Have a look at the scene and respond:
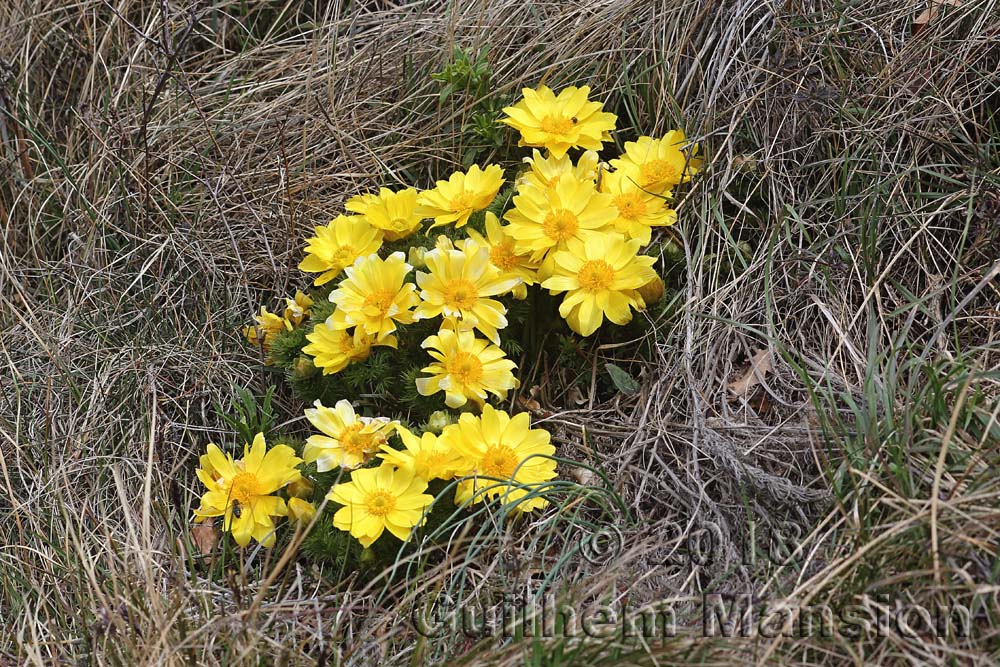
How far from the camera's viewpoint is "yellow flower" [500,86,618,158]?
8.68 ft

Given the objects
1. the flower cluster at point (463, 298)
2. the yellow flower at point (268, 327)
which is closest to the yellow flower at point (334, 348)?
the flower cluster at point (463, 298)

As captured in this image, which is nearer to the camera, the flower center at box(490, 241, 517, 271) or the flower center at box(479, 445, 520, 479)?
the flower center at box(479, 445, 520, 479)

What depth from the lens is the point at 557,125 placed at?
8.74ft

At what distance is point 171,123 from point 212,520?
4.68ft

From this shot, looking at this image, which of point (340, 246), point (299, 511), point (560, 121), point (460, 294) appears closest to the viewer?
point (299, 511)

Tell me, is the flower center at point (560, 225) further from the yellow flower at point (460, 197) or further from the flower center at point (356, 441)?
the flower center at point (356, 441)

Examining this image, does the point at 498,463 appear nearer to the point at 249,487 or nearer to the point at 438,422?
the point at 438,422

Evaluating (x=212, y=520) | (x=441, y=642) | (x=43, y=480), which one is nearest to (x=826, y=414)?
Result: (x=441, y=642)

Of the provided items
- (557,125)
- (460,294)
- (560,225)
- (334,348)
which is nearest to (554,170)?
(557,125)

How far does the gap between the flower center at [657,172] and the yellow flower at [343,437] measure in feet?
3.11

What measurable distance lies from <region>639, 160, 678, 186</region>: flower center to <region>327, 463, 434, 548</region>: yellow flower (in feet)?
3.36

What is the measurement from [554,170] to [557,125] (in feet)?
0.44

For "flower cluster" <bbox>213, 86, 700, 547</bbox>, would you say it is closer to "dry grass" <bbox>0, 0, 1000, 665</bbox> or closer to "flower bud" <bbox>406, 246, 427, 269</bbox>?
"flower bud" <bbox>406, 246, 427, 269</bbox>

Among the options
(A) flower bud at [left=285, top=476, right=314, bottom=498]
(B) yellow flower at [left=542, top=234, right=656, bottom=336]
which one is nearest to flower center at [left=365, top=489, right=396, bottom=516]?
(A) flower bud at [left=285, top=476, right=314, bottom=498]
